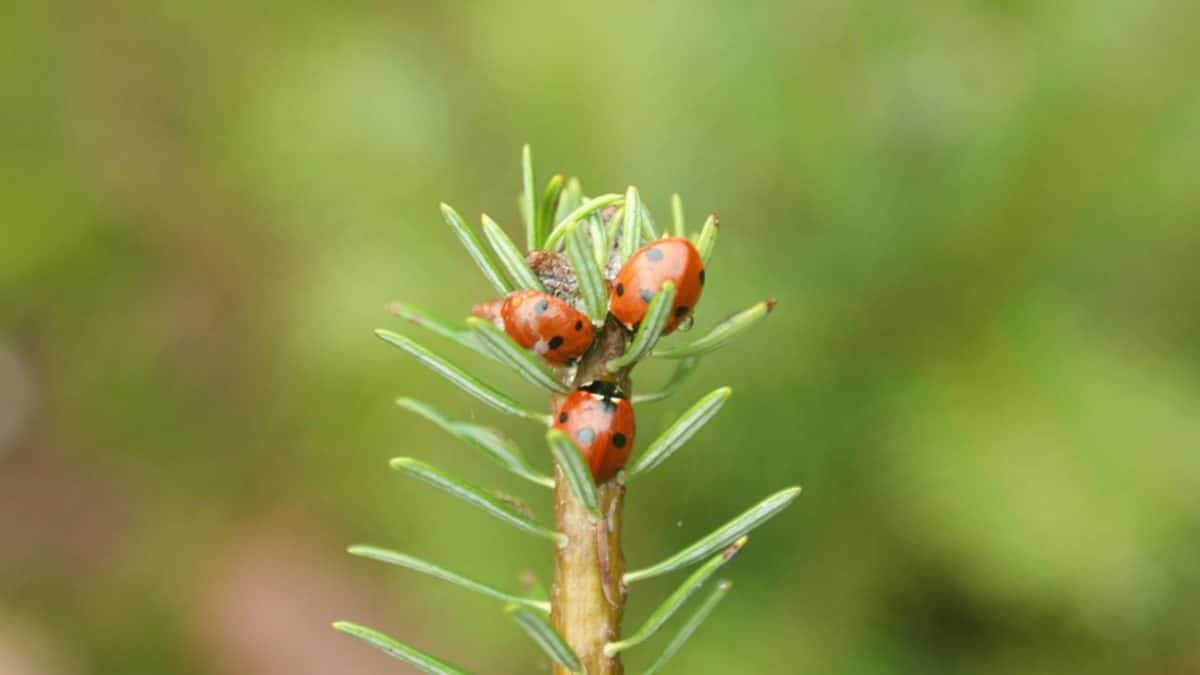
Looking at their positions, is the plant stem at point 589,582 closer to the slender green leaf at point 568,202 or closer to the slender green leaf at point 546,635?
the slender green leaf at point 546,635

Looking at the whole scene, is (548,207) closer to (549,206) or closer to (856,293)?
(549,206)

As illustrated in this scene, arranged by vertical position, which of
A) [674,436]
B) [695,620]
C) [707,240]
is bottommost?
[695,620]

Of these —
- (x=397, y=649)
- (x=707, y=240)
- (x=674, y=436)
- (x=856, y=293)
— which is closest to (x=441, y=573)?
(x=397, y=649)

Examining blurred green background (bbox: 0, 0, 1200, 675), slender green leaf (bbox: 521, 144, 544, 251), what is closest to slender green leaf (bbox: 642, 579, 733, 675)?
slender green leaf (bbox: 521, 144, 544, 251)

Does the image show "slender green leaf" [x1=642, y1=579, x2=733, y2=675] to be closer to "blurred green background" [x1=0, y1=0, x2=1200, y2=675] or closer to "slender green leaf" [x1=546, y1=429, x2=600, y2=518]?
"slender green leaf" [x1=546, y1=429, x2=600, y2=518]

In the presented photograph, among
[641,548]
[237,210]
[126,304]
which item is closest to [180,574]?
[126,304]

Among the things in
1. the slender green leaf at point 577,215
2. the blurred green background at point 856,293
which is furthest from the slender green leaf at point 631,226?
the blurred green background at point 856,293
